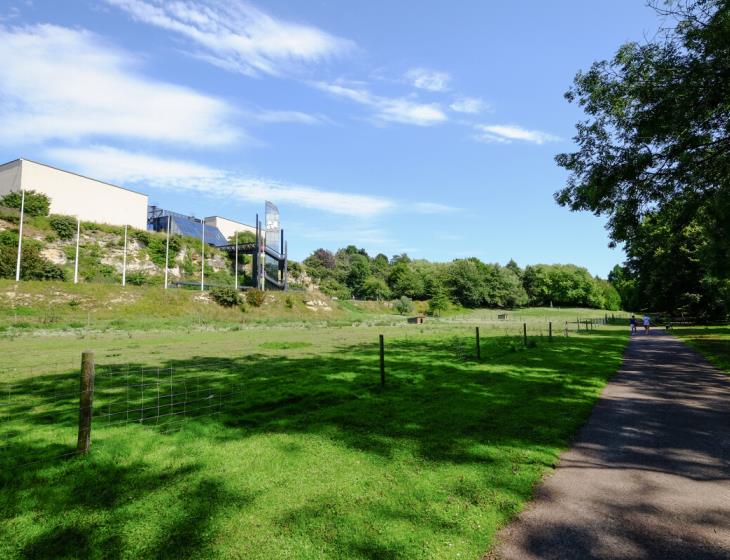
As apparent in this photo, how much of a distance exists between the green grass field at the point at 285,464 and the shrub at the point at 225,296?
3793 cm

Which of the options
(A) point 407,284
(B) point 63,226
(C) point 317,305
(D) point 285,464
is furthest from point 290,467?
(A) point 407,284

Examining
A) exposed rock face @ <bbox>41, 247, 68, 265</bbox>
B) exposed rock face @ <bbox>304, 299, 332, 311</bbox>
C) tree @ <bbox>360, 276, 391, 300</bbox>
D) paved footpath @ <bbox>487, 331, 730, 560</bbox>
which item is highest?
exposed rock face @ <bbox>41, 247, 68, 265</bbox>

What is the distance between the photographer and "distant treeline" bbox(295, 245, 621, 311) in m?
97.4

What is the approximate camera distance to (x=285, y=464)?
532cm

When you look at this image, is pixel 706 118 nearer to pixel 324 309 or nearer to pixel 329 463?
pixel 329 463

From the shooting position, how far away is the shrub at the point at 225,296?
48969 millimetres

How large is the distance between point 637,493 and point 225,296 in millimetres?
49413

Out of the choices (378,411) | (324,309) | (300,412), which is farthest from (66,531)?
(324,309)

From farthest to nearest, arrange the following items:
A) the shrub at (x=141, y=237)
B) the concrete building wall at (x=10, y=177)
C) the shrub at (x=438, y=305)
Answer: the shrub at (x=438, y=305), the shrub at (x=141, y=237), the concrete building wall at (x=10, y=177)

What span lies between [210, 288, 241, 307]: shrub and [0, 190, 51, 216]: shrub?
25.3 meters

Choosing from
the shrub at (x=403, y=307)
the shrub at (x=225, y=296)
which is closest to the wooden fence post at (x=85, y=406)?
the shrub at (x=225, y=296)

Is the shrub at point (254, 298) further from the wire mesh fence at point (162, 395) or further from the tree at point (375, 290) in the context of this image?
the tree at point (375, 290)

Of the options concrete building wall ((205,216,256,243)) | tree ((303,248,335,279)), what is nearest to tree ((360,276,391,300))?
tree ((303,248,335,279))

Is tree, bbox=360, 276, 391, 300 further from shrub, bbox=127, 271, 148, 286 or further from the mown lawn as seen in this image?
the mown lawn
